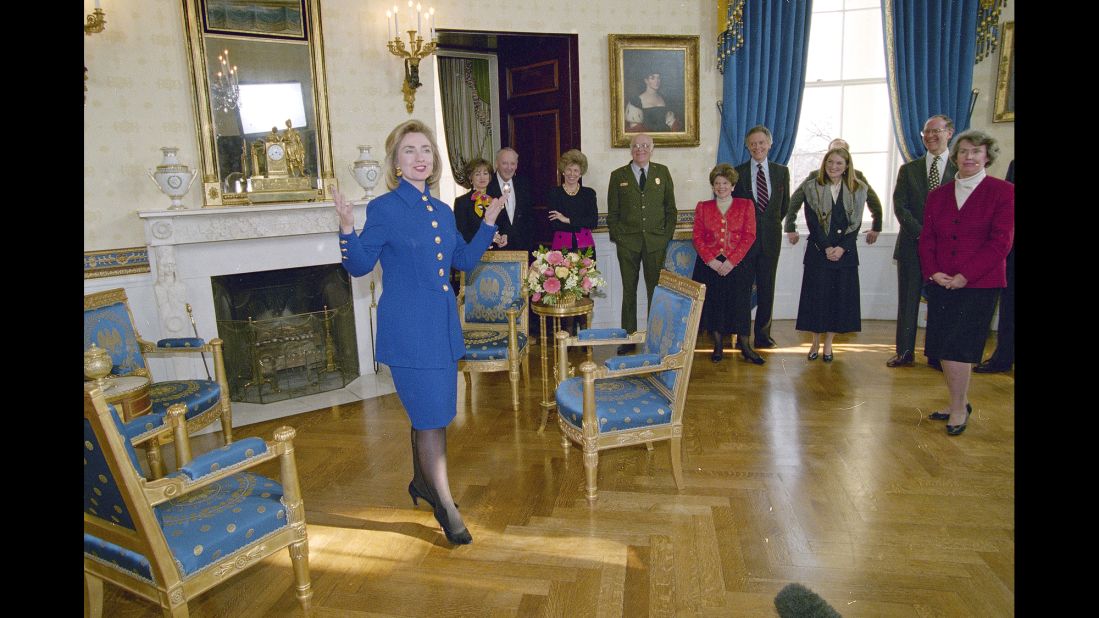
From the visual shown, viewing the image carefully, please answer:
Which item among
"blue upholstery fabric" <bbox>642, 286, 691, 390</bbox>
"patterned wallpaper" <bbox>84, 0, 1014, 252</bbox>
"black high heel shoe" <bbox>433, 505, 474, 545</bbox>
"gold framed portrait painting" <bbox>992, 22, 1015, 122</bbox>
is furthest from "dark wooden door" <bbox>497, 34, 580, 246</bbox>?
"black high heel shoe" <bbox>433, 505, 474, 545</bbox>

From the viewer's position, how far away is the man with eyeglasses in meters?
5.71

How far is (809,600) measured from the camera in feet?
7.87

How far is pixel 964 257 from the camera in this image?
148 inches

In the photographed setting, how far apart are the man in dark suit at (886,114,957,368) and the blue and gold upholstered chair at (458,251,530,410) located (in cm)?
286

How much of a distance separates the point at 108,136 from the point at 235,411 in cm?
200

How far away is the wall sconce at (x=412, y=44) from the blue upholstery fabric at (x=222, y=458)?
392cm

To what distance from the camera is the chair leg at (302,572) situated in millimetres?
2406

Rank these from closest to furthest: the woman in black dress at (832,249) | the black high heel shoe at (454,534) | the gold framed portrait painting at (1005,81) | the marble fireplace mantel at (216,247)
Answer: the black high heel shoe at (454,534), the marble fireplace mantel at (216,247), the woman in black dress at (832,249), the gold framed portrait painting at (1005,81)

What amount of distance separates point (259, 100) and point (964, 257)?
468 cm

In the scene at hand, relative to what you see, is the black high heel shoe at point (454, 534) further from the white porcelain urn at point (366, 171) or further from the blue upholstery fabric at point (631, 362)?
the white porcelain urn at point (366, 171)

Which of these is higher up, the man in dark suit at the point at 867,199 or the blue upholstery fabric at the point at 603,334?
the man in dark suit at the point at 867,199

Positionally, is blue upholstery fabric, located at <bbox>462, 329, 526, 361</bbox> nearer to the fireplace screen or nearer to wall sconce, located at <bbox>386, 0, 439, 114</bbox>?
the fireplace screen

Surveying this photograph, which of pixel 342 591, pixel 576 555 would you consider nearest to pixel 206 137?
pixel 342 591

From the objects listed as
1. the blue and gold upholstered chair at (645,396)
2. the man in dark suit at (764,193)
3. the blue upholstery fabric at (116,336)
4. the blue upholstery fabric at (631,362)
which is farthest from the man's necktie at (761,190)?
the blue upholstery fabric at (116,336)
